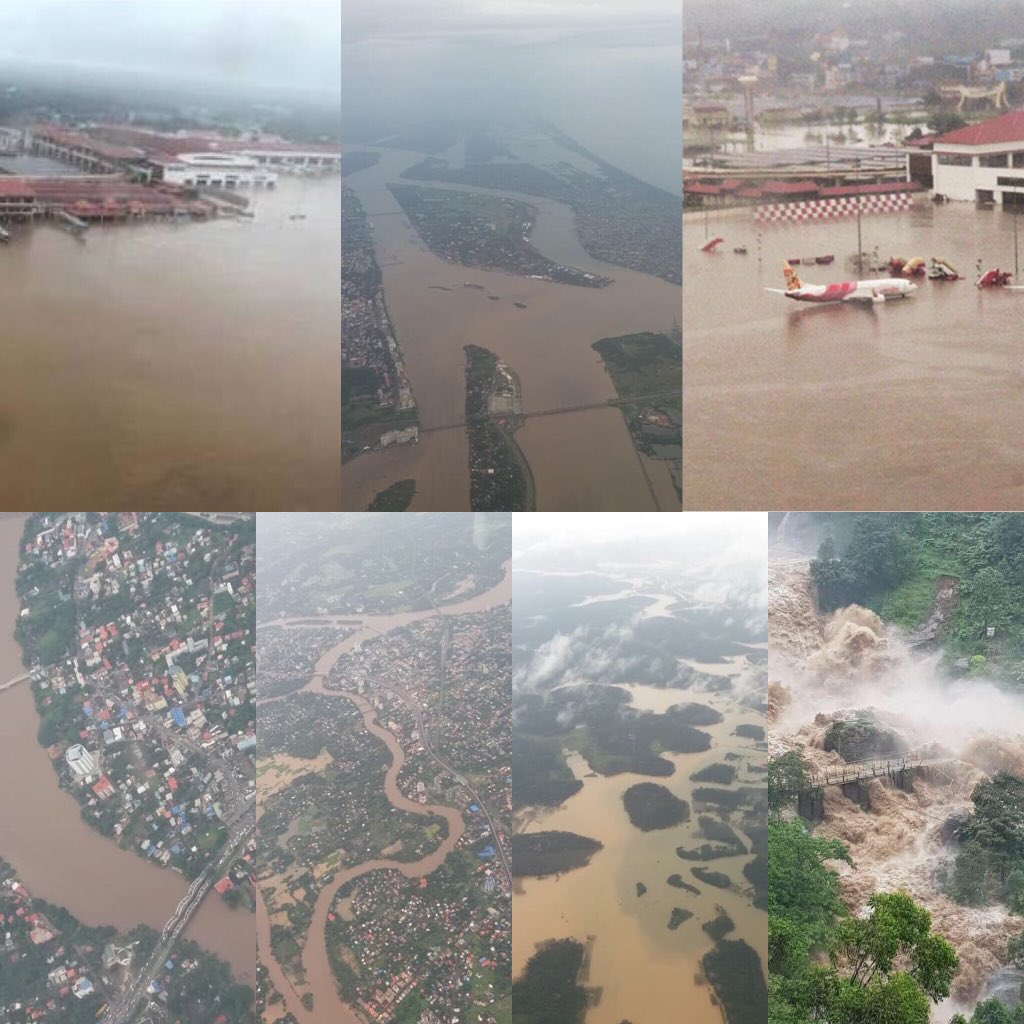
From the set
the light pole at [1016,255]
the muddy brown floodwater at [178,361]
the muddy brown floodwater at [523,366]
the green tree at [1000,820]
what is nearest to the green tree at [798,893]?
the green tree at [1000,820]

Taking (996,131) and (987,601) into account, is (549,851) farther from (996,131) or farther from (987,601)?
(996,131)

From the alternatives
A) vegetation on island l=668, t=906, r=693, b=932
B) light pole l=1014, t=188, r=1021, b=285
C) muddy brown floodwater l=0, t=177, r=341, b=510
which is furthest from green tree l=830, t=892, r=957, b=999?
muddy brown floodwater l=0, t=177, r=341, b=510

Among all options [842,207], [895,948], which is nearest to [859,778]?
[895,948]

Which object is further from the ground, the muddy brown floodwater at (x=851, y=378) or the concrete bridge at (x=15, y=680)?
the muddy brown floodwater at (x=851, y=378)

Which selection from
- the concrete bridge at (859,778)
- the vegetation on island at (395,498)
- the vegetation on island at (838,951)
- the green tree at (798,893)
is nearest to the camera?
the vegetation on island at (838,951)

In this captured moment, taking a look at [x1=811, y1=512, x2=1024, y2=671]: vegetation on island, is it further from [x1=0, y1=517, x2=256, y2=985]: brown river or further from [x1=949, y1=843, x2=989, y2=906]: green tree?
[x1=0, y1=517, x2=256, y2=985]: brown river

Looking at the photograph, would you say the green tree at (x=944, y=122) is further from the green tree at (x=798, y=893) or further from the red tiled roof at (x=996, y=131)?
the green tree at (x=798, y=893)
